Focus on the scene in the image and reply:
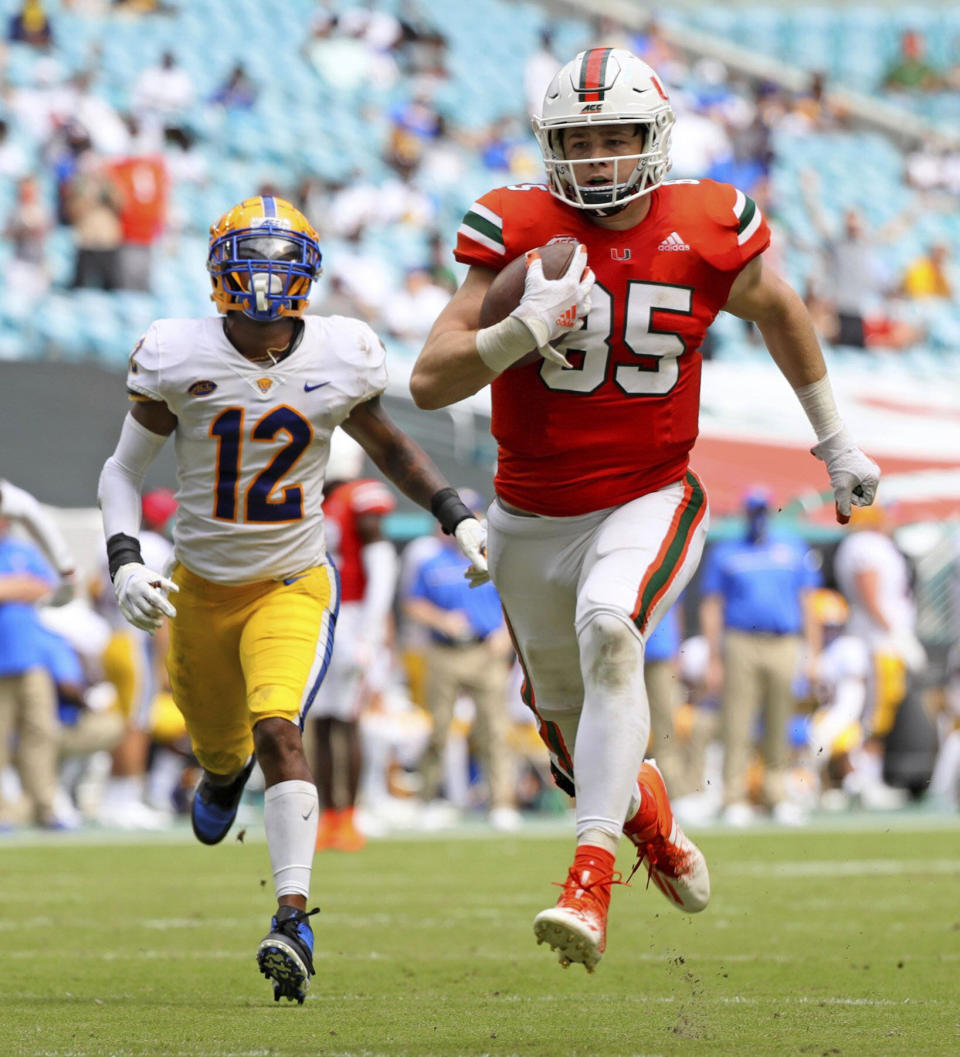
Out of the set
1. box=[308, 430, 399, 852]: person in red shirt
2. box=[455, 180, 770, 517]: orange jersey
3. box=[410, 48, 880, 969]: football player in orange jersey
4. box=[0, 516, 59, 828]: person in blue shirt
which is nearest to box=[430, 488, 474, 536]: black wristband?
box=[410, 48, 880, 969]: football player in orange jersey

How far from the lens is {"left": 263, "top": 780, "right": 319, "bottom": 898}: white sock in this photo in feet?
15.3

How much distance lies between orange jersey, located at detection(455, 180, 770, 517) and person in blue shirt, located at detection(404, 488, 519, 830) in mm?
6391

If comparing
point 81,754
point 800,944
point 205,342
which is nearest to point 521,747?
point 81,754

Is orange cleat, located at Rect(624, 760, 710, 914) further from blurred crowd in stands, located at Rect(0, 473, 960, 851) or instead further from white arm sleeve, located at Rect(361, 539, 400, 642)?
white arm sleeve, located at Rect(361, 539, 400, 642)

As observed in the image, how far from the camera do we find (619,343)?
14.5ft

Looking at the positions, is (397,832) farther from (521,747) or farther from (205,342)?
(205,342)

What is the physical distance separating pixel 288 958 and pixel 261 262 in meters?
1.73

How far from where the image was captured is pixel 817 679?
12258mm

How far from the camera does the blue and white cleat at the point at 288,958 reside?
14.2 ft

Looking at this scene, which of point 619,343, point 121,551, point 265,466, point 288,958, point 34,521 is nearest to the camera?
point 288,958

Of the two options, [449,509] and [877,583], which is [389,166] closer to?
[877,583]

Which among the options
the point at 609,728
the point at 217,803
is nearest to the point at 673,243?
the point at 609,728

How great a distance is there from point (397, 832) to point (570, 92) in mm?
6956

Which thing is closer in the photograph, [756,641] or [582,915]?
[582,915]
